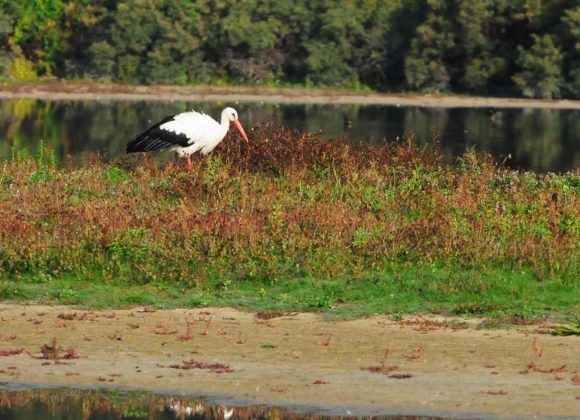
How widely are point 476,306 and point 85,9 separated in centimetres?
5693

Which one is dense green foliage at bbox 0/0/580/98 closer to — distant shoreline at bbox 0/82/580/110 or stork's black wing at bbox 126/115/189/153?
distant shoreline at bbox 0/82/580/110

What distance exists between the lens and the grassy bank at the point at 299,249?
1366 cm

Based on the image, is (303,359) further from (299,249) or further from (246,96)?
(246,96)

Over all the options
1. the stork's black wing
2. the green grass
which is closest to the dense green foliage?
the stork's black wing

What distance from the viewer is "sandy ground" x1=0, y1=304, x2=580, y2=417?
1060 centimetres

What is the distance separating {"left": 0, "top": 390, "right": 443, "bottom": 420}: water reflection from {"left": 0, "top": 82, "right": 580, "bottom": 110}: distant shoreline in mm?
48409

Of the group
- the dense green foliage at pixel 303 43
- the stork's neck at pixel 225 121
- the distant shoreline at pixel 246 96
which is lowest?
the distant shoreline at pixel 246 96

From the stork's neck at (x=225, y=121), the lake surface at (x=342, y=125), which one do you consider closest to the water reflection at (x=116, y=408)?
the stork's neck at (x=225, y=121)

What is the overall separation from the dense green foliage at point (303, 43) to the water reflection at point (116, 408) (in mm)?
50532

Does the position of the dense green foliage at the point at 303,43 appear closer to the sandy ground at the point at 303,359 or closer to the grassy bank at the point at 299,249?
the grassy bank at the point at 299,249

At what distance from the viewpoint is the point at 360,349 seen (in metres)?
11.9

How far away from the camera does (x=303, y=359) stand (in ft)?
38.1

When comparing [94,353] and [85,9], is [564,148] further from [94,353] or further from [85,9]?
[85,9]

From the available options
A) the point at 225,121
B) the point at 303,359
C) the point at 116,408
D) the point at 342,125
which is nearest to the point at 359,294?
the point at 303,359
